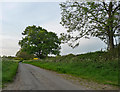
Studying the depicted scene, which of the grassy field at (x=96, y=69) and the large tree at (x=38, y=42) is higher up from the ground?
the large tree at (x=38, y=42)

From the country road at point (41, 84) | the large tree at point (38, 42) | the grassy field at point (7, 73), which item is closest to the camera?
the country road at point (41, 84)

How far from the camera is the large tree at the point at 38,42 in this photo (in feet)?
131

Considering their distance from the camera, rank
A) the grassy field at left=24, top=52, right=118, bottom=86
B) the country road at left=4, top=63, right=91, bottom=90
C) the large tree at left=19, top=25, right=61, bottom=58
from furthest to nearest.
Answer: the large tree at left=19, top=25, right=61, bottom=58 → the grassy field at left=24, top=52, right=118, bottom=86 → the country road at left=4, top=63, right=91, bottom=90

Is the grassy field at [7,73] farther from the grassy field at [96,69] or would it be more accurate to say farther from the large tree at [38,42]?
the large tree at [38,42]

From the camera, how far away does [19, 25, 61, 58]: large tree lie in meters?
40.1

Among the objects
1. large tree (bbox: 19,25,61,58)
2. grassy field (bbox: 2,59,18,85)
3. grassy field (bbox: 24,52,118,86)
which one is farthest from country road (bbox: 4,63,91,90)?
large tree (bbox: 19,25,61,58)

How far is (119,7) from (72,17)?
Answer: 6.74m

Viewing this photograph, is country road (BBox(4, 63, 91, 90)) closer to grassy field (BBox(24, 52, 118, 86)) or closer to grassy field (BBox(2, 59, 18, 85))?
grassy field (BBox(2, 59, 18, 85))

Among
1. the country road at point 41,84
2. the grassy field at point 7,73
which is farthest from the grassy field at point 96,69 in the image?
the grassy field at point 7,73

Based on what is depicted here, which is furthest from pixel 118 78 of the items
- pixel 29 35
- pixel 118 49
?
pixel 29 35

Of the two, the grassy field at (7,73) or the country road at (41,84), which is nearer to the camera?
the country road at (41,84)

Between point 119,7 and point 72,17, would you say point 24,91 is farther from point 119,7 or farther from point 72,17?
point 119,7

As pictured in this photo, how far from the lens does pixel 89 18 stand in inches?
639

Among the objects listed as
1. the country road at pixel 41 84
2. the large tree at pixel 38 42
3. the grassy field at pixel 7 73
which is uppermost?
the large tree at pixel 38 42
